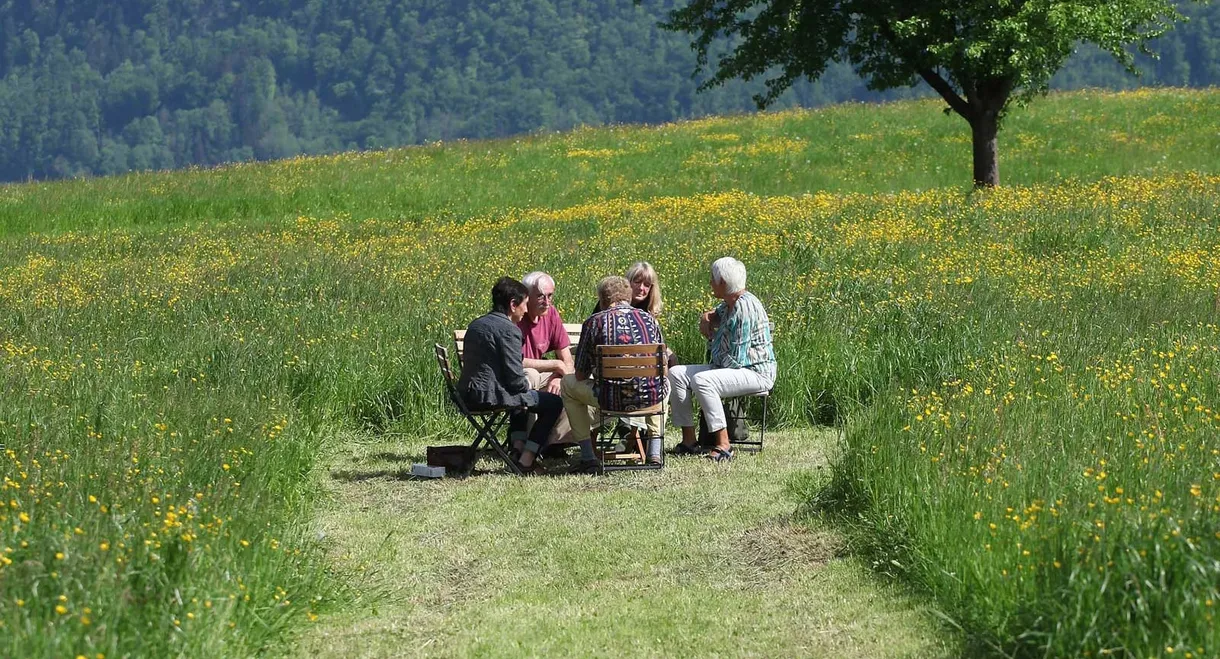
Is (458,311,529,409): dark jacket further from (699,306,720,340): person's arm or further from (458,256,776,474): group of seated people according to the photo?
(699,306,720,340): person's arm

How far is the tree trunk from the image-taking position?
86.8 ft

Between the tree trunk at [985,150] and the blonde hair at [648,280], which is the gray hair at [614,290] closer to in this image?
the blonde hair at [648,280]

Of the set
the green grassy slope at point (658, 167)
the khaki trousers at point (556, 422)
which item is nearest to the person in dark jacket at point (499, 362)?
the khaki trousers at point (556, 422)

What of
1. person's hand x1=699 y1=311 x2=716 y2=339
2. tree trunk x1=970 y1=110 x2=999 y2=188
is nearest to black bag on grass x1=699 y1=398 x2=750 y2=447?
person's hand x1=699 y1=311 x2=716 y2=339

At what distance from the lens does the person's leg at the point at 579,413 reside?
34.1 ft

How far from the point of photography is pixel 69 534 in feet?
19.2

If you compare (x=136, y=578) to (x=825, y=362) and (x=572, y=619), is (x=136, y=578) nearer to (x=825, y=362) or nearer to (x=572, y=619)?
(x=572, y=619)

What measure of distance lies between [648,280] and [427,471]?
6.50ft

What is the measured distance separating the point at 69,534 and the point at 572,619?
209 cm

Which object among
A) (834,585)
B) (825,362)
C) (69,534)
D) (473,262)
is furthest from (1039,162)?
(69,534)

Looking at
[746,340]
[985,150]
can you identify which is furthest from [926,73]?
[746,340]

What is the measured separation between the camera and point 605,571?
752 centimetres

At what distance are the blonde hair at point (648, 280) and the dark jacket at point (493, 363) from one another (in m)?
0.98

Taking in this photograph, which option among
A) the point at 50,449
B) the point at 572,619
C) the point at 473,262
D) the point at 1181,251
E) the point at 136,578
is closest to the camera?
the point at 136,578
